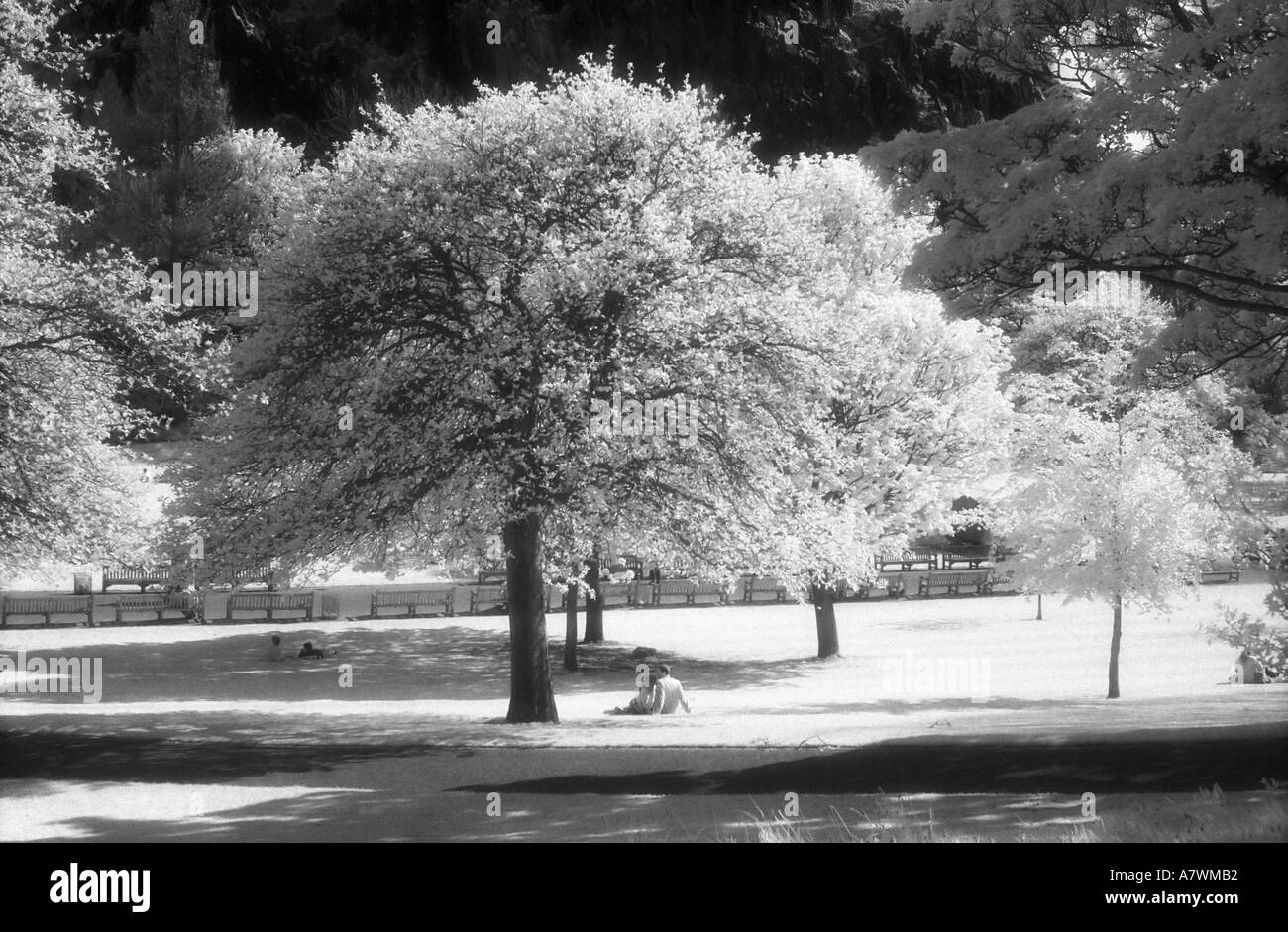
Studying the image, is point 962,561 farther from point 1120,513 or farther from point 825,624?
point 1120,513

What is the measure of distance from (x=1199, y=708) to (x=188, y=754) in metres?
13.8

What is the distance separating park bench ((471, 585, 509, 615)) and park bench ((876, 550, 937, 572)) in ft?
46.5

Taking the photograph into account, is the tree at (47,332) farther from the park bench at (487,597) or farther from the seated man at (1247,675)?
the seated man at (1247,675)

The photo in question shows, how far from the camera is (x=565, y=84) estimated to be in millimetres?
19453

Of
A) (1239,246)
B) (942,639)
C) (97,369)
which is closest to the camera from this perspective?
(1239,246)

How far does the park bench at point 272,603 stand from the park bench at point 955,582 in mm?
20978

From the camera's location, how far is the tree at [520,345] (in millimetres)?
17047

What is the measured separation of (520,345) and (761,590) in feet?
87.0

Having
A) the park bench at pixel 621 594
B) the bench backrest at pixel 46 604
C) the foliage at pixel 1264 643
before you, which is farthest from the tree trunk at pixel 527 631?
the park bench at pixel 621 594

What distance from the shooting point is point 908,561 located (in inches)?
1843

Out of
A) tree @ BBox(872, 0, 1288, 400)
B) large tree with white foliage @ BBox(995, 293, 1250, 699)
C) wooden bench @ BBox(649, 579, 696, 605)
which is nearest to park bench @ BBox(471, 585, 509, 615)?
wooden bench @ BBox(649, 579, 696, 605)

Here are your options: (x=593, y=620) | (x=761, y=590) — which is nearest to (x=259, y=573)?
(x=593, y=620)
